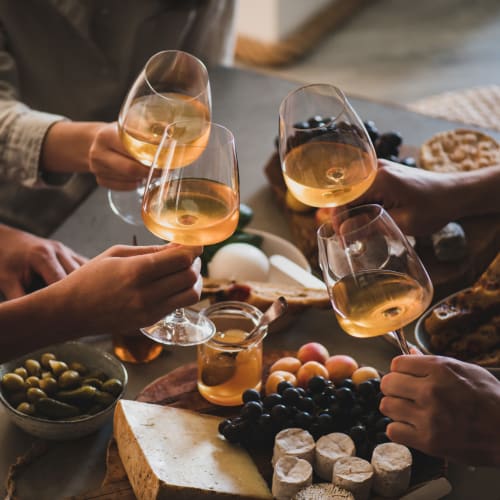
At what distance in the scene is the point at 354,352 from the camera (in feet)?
5.00

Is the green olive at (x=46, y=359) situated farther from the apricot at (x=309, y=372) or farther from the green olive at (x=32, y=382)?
the apricot at (x=309, y=372)

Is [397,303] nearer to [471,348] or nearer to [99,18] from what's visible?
[471,348]

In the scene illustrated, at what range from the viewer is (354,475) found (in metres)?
1.17

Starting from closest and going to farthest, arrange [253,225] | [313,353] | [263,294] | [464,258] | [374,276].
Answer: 1. [374,276]
2. [313,353]
3. [263,294]
4. [464,258]
5. [253,225]

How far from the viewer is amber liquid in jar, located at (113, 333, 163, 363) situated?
57.8 inches

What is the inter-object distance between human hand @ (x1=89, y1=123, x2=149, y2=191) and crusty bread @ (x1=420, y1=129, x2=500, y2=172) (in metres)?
0.68

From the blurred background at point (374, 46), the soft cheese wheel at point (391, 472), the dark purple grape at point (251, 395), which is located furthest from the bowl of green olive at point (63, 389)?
the blurred background at point (374, 46)

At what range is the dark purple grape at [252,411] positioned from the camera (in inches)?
49.8

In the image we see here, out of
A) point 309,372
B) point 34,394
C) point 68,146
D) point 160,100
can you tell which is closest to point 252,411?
point 309,372

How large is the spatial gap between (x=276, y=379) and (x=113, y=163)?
0.55 metres

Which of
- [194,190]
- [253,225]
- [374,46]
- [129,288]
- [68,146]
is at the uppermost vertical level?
[194,190]

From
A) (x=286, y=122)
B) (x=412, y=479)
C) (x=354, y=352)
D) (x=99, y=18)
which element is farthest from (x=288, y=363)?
Result: (x=99, y=18)

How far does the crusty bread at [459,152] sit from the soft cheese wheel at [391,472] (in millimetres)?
817

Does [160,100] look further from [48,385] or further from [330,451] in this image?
[330,451]
